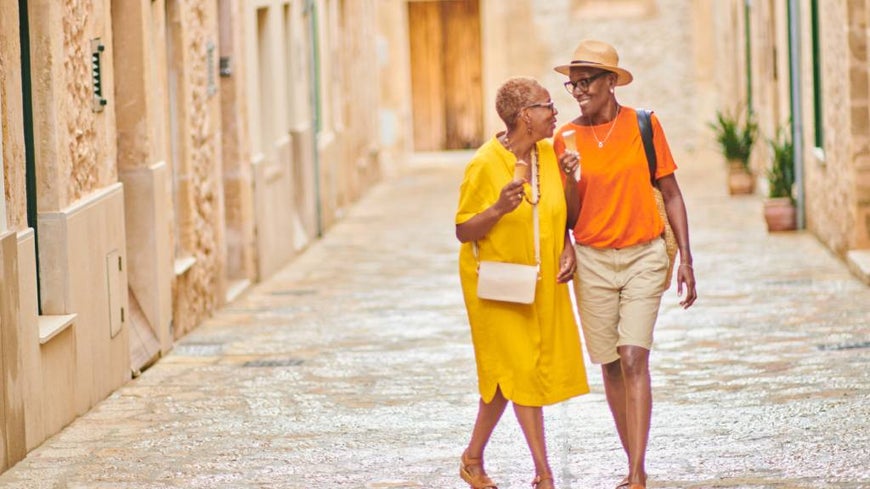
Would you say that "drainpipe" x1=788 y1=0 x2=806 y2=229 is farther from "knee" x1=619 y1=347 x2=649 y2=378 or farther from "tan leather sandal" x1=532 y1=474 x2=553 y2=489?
"tan leather sandal" x1=532 y1=474 x2=553 y2=489

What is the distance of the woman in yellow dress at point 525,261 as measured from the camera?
21.6 feet

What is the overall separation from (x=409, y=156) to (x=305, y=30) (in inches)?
417

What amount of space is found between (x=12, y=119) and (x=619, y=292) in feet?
9.83

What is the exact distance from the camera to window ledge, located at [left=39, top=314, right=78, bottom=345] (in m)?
8.50

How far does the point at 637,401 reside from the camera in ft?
22.0

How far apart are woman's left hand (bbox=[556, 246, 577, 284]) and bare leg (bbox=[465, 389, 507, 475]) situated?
49 cm

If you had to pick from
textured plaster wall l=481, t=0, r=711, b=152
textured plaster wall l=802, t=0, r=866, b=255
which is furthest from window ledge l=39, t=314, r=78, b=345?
textured plaster wall l=481, t=0, r=711, b=152

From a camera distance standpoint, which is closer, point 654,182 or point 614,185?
point 614,185

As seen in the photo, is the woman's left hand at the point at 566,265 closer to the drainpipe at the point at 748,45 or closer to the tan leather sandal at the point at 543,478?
the tan leather sandal at the point at 543,478

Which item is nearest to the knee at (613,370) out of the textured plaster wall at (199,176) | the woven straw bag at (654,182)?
the woven straw bag at (654,182)

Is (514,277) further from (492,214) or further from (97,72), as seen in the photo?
(97,72)

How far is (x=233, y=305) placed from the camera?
13898mm

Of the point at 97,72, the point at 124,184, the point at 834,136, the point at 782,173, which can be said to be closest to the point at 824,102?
the point at 834,136

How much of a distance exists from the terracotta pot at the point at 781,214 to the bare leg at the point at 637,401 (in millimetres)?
10920
